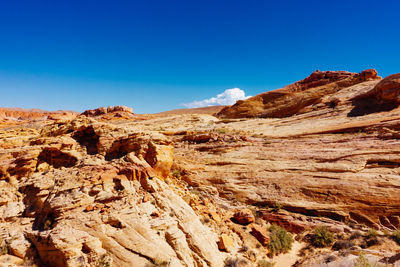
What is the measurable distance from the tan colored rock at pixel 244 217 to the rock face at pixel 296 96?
22.5m

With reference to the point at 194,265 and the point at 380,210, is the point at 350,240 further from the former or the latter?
the point at 194,265

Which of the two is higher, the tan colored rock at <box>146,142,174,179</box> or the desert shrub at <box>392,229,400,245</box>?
the tan colored rock at <box>146,142,174,179</box>

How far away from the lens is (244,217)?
8852 millimetres

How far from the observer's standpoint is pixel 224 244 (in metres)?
7.04

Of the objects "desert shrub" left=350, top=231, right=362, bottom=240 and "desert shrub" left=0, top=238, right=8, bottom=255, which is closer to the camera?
"desert shrub" left=0, top=238, right=8, bottom=255

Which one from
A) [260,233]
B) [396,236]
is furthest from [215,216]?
[396,236]

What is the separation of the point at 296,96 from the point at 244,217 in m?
28.9

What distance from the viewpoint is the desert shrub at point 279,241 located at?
765 cm

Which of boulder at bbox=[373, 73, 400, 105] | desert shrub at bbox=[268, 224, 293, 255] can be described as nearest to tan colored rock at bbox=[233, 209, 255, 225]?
desert shrub at bbox=[268, 224, 293, 255]

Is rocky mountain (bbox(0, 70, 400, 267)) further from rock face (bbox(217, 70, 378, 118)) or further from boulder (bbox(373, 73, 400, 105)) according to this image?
rock face (bbox(217, 70, 378, 118))

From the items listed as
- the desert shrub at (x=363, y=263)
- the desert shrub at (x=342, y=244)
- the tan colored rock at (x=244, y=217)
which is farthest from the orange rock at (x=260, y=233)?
the desert shrub at (x=363, y=263)

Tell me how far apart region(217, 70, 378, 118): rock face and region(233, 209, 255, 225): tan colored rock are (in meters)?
22.5

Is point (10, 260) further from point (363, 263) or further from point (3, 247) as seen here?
point (363, 263)

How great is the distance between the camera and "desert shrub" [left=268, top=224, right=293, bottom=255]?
7.65 meters
